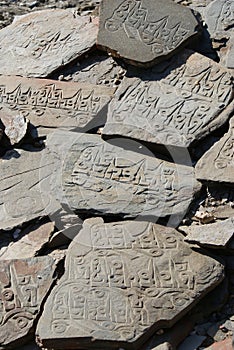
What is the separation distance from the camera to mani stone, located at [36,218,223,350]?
323 cm

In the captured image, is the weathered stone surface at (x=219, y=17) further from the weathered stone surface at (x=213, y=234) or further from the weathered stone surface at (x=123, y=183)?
the weathered stone surface at (x=213, y=234)

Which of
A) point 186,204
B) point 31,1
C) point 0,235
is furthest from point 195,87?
point 31,1

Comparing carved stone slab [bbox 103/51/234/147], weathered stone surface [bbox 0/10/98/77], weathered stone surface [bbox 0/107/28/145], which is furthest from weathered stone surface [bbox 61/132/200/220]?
weathered stone surface [bbox 0/10/98/77]

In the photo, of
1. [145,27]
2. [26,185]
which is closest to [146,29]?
[145,27]

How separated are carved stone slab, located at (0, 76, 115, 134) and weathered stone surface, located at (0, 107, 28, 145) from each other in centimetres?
2

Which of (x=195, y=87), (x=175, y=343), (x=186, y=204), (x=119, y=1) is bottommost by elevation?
(x=175, y=343)

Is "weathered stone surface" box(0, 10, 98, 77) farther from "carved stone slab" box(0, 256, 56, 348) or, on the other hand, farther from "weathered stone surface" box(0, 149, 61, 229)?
"carved stone slab" box(0, 256, 56, 348)

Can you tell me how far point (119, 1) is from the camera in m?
4.16

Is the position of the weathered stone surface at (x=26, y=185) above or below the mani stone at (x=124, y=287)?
above

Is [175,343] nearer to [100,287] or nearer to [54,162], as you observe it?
[100,287]

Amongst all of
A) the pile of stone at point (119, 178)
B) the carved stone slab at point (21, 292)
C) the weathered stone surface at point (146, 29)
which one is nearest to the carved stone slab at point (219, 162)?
the pile of stone at point (119, 178)

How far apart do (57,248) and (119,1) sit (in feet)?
4.52

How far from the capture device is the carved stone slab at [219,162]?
3.55m

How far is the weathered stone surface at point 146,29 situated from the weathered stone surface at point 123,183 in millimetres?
510
